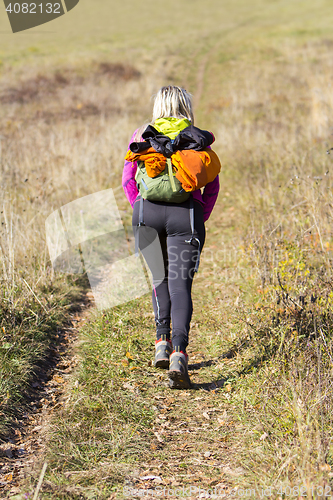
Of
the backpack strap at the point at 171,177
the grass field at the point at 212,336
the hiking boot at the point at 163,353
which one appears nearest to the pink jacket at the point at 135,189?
the backpack strap at the point at 171,177

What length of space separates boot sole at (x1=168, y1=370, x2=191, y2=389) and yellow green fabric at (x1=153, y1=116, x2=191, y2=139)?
169 centimetres

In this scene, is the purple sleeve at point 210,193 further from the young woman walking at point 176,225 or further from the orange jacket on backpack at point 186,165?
the orange jacket on backpack at point 186,165

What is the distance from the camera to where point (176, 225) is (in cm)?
288

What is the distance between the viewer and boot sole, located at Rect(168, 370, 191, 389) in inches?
114

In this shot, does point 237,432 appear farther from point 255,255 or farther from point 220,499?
point 255,255

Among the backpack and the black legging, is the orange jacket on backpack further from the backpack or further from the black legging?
the black legging

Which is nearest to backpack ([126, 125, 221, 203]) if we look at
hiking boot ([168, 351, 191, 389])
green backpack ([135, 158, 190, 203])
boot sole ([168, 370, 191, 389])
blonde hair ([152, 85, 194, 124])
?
green backpack ([135, 158, 190, 203])

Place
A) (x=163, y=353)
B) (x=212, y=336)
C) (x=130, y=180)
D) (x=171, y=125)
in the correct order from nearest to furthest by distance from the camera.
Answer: (x=171, y=125)
(x=130, y=180)
(x=163, y=353)
(x=212, y=336)

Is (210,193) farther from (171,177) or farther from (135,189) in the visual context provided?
(135,189)

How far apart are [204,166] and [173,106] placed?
0.55 m

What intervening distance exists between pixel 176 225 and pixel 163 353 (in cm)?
103

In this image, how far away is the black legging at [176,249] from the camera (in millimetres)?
2881

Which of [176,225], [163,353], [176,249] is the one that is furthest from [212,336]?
[176,225]

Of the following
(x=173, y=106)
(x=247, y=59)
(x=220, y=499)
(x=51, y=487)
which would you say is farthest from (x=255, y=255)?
(x=247, y=59)
